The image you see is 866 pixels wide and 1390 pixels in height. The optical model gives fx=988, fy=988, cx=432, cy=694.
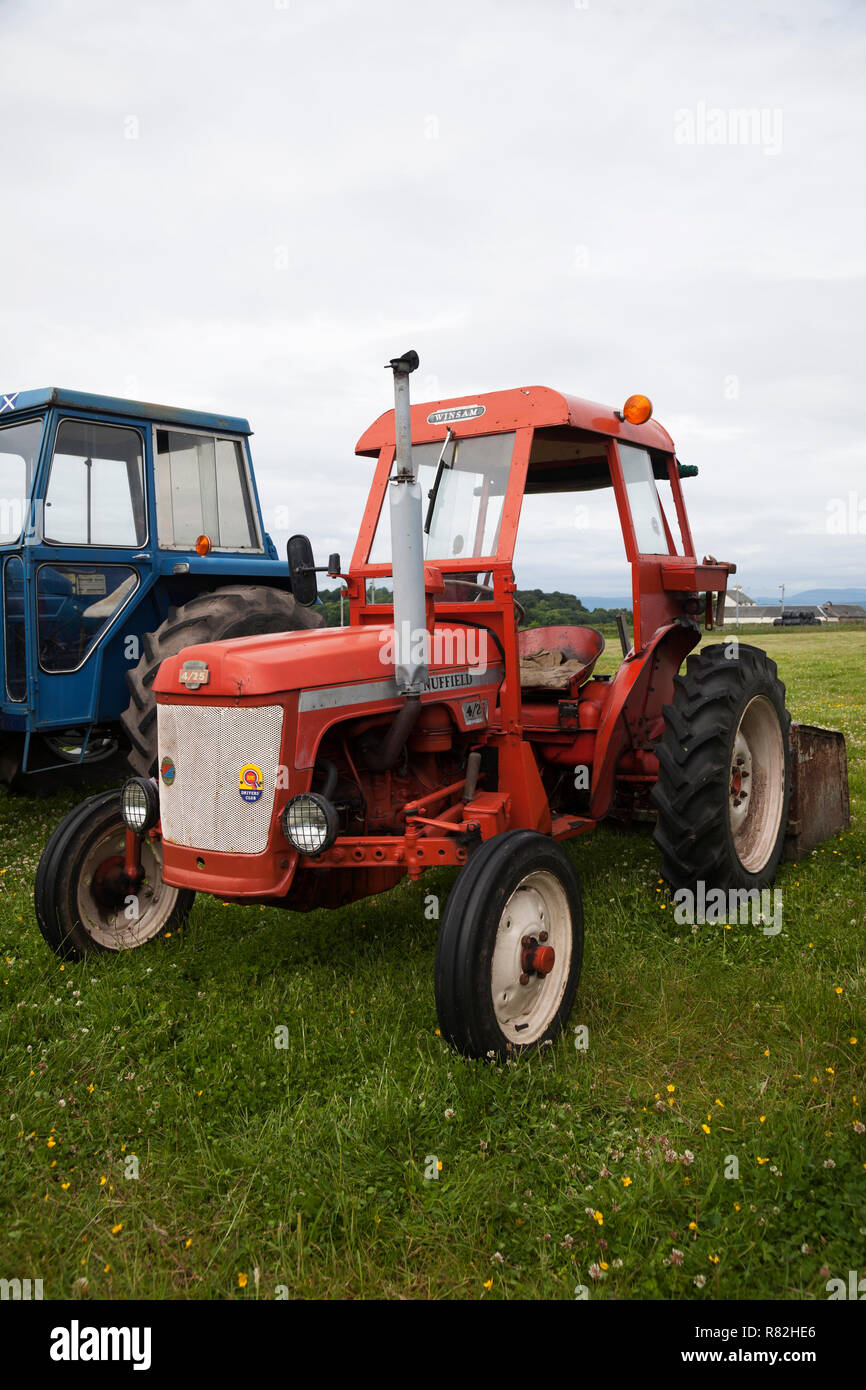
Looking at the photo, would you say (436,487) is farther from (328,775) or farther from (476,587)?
(328,775)

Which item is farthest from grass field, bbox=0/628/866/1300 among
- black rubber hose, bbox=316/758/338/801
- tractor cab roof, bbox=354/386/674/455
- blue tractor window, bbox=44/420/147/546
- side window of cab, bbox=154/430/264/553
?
side window of cab, bbox=154/430/264/553

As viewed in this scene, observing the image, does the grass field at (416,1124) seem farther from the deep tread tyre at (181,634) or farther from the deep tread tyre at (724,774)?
the deep tread tyre at (181,634)

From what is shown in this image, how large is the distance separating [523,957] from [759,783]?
2.25m

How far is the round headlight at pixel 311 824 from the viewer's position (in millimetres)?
3269

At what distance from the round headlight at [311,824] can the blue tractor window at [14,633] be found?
3.33 metres

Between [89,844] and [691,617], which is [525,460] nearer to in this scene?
[691,617]

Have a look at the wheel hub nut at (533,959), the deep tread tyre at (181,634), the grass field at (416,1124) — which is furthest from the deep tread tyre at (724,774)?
the deep tread tyre at (181,634)

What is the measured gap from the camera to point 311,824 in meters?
3.30

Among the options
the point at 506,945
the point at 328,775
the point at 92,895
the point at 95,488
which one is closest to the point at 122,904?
the point at 92,895

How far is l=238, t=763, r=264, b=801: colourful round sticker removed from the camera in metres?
3.38

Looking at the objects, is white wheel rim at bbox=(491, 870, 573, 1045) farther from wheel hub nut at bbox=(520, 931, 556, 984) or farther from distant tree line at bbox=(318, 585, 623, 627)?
distant tree line at bbox=(318, 585, 623, 627)

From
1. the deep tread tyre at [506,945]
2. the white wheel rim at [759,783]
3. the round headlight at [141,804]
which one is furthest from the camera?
the white wheel rim at [759,783]
